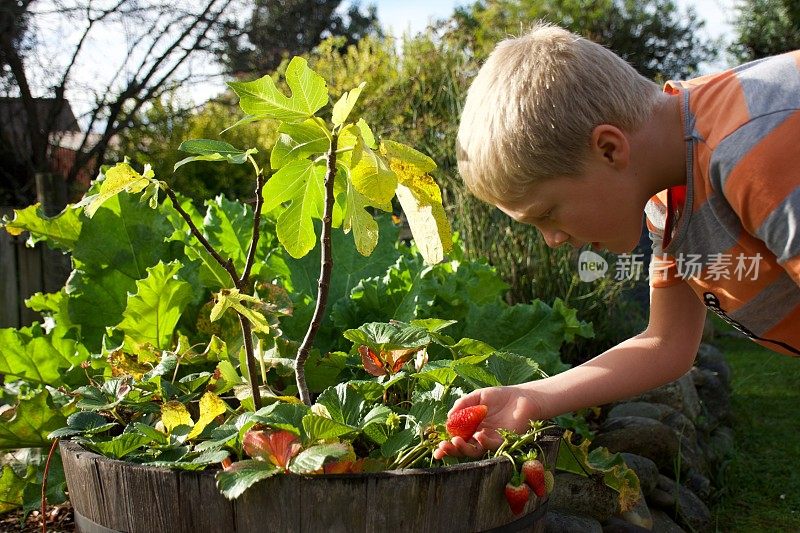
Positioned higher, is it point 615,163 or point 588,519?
point 615,163

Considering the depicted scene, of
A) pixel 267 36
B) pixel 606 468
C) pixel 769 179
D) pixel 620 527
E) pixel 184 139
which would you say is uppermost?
pixel 267 36

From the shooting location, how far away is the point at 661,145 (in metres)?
1.30

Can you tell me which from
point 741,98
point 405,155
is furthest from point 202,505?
point 741,98

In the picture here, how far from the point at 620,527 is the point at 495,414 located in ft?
3.66

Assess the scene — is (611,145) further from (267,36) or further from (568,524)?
(267,36)

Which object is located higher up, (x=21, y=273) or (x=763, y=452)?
(x=21, y=273)

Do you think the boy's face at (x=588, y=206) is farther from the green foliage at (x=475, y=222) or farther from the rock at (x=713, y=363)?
the rock at (x=713, y=363)

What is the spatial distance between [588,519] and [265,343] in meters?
0.96

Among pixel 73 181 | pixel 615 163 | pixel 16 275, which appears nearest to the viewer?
pixel 615 163

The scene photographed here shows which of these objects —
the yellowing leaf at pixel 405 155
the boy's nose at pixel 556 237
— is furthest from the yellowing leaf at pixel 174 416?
the boy's nose at pixel 556 237

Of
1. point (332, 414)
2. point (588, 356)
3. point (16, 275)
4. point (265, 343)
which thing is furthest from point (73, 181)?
point (332, 414)

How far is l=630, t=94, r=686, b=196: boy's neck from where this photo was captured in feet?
4.27

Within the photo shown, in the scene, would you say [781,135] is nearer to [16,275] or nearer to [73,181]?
[16,275]

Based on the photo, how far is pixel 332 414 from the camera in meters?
1.31
